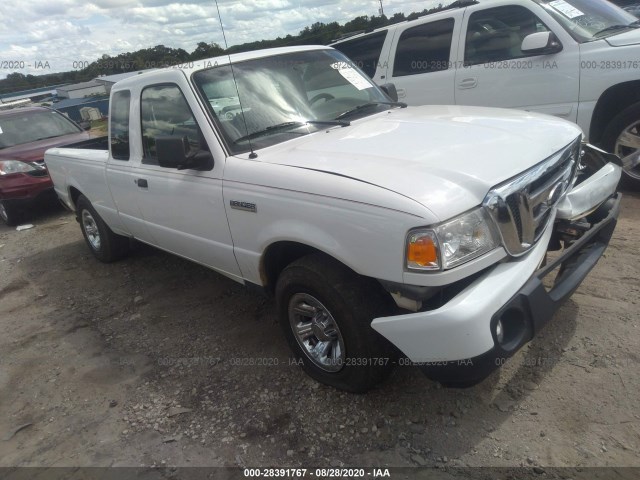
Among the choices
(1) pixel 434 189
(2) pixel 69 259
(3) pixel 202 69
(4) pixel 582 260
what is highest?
(3) pixel 202 69

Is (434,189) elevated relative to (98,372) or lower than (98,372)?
elevated

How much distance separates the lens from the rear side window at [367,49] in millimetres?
6910

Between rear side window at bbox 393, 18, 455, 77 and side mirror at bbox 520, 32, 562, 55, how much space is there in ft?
3.56

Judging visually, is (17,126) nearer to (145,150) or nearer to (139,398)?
(145,150)

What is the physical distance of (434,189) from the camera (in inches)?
94.0

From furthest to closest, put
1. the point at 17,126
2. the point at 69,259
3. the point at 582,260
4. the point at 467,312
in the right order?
the point at 17,126
the point at 69,259
the point at 582,260
the point at 467,312

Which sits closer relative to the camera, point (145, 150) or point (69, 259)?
point (145, 150)

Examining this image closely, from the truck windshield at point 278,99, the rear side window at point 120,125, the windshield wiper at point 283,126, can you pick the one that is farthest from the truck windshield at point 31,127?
the windshield wiper at point 283,126

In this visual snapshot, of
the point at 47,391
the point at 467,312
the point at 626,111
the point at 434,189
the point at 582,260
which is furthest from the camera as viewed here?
the point at 626,111

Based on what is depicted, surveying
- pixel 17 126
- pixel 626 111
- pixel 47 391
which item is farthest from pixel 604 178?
pixel 17 126

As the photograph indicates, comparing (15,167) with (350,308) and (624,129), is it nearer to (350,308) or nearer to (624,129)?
(350,308)

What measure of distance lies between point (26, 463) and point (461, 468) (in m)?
2.35

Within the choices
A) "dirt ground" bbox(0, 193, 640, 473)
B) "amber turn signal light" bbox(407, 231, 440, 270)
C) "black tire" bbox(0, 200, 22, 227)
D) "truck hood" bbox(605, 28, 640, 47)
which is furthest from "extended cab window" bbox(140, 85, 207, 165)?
"black tire" bbox(0, 200, 22, 227)

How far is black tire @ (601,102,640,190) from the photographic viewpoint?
4.95 meters
